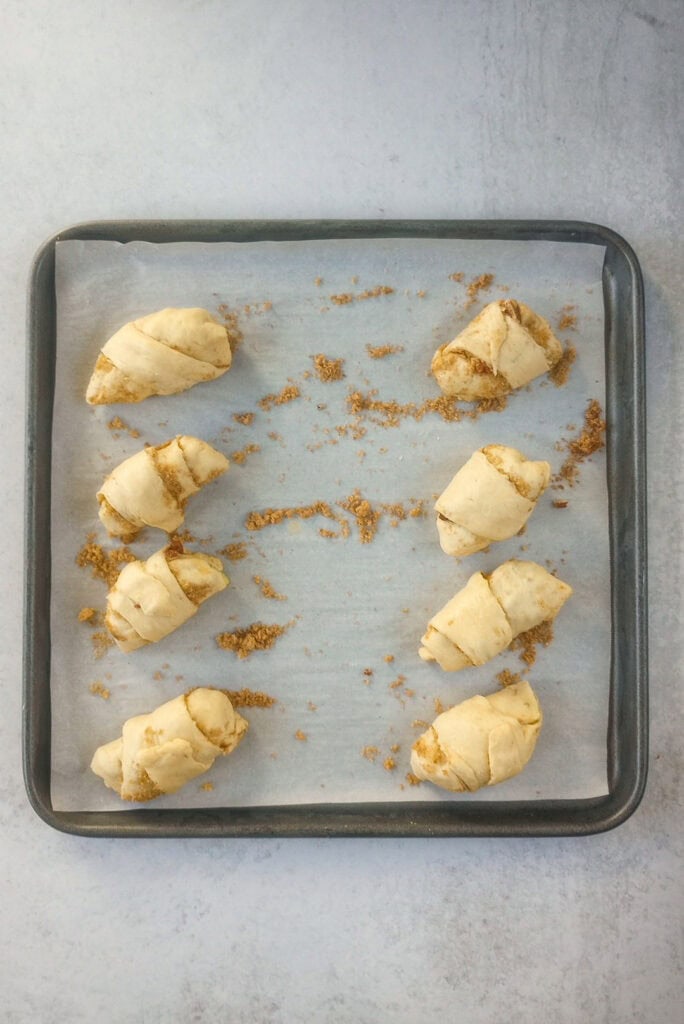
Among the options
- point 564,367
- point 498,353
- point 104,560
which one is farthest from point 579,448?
point 104,560

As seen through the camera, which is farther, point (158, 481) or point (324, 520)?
point (324, 520)

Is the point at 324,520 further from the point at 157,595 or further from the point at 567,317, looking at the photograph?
the point at 567,317

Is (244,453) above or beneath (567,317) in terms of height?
beneath

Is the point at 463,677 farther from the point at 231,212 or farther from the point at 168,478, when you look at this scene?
the point at 231,212

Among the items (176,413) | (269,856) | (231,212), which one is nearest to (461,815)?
(269,856)

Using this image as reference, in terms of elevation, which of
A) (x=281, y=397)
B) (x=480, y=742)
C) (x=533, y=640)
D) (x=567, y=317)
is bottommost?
(x=480, y=742)

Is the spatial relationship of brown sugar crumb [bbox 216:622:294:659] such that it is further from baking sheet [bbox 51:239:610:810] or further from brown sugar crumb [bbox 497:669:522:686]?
brown sugar crumb [bbox 497:669:522:686]
